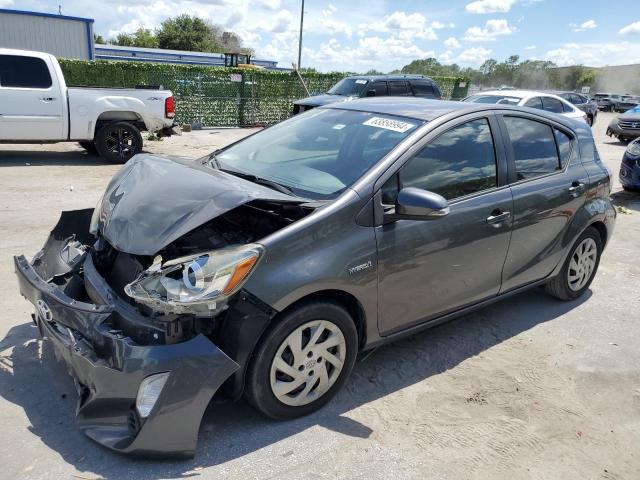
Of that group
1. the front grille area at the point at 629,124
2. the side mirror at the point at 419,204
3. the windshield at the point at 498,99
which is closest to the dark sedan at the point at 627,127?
the front grille area at the point at 629,124

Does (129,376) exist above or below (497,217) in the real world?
below

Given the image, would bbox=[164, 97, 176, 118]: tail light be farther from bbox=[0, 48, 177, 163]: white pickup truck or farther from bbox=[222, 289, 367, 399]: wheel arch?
bbox=[222, 289, 367, 399]: wheel arch

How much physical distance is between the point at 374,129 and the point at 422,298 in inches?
45.0

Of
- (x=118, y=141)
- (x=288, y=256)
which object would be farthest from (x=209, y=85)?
(x=288, y=256)

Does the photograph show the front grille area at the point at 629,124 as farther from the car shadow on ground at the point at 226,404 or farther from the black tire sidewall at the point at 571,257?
the car shadow on ground at the point at 226,404

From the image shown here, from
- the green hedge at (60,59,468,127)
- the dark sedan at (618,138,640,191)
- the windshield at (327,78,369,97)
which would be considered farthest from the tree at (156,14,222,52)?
the dark sedan at (618,138,640,191)

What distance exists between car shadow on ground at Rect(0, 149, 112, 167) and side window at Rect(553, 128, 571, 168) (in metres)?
8.72

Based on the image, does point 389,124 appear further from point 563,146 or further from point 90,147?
point 90,147

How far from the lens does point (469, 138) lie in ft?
12.0

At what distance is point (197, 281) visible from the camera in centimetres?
253

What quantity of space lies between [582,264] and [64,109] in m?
9.26

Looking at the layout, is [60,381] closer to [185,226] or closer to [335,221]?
[185,226]

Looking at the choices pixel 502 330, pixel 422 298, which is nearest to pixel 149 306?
pixel 422 298

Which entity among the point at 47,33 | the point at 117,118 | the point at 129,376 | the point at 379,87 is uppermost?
the point at 47,33
